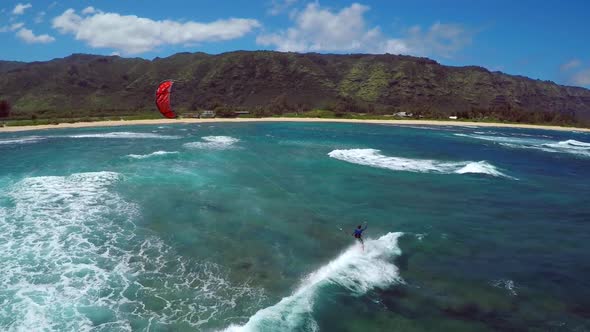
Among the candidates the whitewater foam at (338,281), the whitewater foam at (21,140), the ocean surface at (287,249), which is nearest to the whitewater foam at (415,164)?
the ocean surface at (287,249)

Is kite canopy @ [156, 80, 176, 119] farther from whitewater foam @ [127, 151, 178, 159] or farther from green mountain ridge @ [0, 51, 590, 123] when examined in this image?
green mountain ridge @ [0, 51, 590, 123]

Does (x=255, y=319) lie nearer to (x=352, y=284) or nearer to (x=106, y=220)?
(x=352, y=284)

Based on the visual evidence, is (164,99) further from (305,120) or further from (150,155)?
(305,120)

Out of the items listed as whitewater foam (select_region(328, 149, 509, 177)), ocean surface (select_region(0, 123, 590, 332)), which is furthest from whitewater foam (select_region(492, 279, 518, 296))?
whitewater foam (select_region(328, 149, 509, 177))

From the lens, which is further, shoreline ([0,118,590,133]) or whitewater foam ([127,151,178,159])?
shoreline ([0,118,590,133])

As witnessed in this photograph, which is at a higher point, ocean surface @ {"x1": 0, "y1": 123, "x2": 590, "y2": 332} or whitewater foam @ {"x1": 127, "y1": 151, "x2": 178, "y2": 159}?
whitewater foam @ {"x1": 127, "y1": 151, "x2": 178, "y2": 159}

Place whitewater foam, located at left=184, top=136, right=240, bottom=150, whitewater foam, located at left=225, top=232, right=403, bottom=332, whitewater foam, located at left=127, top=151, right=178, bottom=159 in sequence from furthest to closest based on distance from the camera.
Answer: whitewater foam, located at left=184, top=136, right=240, bottom=150 → whitewater foam, located at left=127, top=151, right=178, bottom=159 → whitewater foam, located at left=225, top=232, right=403, bottom=332

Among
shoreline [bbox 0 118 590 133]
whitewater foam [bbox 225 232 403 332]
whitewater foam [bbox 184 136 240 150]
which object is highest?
shoreline [bbox 0 118 590 133]

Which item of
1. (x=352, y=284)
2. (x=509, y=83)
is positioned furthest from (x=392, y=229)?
(x=509, y=83)
